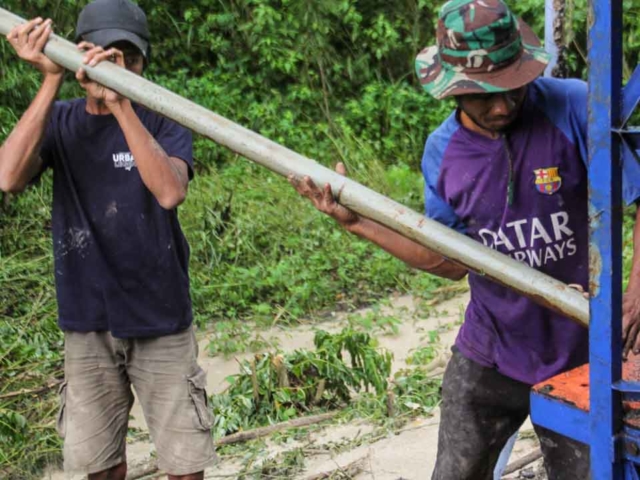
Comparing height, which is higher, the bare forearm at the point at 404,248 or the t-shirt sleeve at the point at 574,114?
the t-shirt sleeve at the point at 574,114

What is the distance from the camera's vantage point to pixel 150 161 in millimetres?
2893

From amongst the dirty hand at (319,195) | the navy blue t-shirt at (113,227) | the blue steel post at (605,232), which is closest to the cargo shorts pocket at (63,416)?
the navy blue t-shirt at (113,227)

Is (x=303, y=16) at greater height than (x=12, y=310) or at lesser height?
greater

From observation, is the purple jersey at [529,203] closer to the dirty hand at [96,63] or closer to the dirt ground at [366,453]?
the dirty hand at [96,63]

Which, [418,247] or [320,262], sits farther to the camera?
[320,262]

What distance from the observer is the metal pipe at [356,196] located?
197 centimetres

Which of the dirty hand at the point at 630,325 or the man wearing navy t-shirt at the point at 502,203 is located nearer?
the dirty hand at the point at 630,325

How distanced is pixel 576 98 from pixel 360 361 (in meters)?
2.95

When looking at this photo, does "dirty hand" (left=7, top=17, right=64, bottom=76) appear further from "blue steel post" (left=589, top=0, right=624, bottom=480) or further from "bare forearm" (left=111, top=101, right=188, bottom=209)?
"blue steel post" (left=589, top=0, right=624, bottom=480)

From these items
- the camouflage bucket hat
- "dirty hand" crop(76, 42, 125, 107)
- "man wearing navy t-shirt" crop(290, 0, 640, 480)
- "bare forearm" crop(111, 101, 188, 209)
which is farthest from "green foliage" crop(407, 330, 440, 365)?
the camouflage bucket hat

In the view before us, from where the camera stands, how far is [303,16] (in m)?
9.91

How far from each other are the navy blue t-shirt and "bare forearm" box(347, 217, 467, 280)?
79 cm

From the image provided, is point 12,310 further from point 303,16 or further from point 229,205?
point 303,16

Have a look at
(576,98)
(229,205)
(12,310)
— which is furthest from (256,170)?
(576,98)
